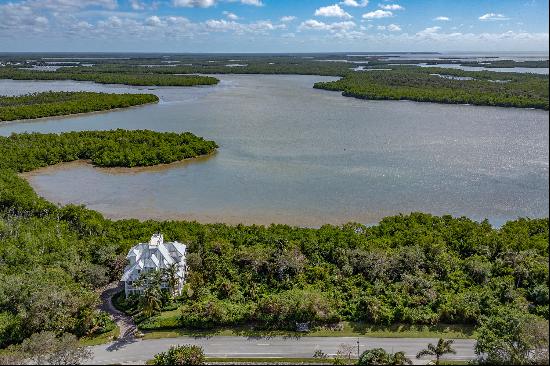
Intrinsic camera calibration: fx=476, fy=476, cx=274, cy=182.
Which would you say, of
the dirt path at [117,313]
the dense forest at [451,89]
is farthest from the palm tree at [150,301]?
the dense forest at [451,89]

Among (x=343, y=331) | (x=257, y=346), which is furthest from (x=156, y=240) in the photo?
(x=343, y=331)

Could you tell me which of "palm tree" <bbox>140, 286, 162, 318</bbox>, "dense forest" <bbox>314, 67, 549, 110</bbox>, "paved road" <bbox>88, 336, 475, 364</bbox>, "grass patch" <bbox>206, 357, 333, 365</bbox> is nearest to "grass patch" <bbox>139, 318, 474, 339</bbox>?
"paved road" <bbox>88, 336, 475, 364</bbox>

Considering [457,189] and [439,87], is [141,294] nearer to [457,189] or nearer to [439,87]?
[457,189]

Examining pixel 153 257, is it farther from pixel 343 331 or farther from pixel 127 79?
pixel 127 79

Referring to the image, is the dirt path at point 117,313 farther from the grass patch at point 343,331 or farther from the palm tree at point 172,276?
the palm tree at point 172,276

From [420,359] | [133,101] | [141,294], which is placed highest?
[133,101]

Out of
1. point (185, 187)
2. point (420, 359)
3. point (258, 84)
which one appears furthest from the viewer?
point (258, 84)

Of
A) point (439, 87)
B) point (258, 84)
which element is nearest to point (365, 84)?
point (439, 87)
